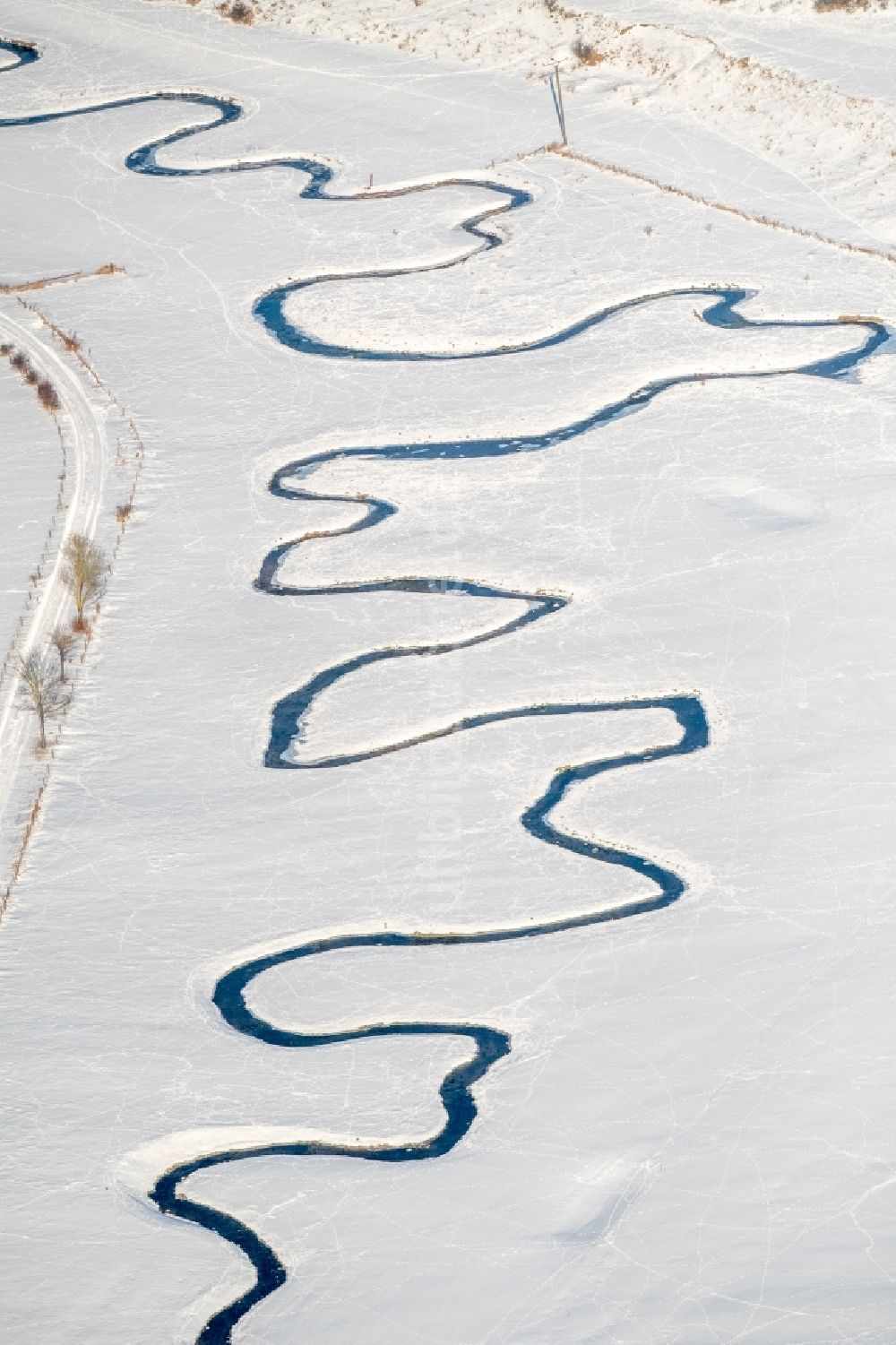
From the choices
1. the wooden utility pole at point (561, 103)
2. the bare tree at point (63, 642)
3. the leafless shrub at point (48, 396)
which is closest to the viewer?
the bare tree at point (63, 642)

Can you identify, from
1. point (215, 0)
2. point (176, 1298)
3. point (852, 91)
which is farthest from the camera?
point (215, 0)

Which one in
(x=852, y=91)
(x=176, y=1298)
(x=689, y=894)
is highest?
(x=852, y=91)

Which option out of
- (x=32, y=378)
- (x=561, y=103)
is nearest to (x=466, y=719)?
(x=32, y=378)

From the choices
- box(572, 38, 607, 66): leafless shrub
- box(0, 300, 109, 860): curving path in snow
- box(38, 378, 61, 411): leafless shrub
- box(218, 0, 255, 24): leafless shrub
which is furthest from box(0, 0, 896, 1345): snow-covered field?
box(218, 0, 255, 24): leafless shrub

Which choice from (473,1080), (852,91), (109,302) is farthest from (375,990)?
(852,91)

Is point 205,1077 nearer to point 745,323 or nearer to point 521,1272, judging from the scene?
point 521,1272

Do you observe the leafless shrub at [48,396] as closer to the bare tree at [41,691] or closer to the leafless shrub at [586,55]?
the bare tree at [41,691]

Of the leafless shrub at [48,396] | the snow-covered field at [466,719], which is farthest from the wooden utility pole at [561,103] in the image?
the leafless shrub at [48,396]
